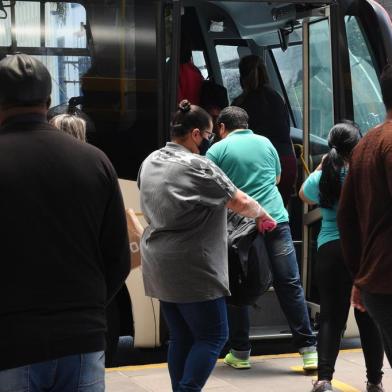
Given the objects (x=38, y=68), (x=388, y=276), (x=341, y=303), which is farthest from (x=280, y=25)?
(x=38, y=68)

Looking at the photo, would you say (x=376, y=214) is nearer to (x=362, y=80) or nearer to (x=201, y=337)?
(x=201, y=337)

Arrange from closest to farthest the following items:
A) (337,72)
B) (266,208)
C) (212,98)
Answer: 1. (266,208)
2. (337,72)
3. (212,98)

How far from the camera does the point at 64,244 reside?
2773 mm

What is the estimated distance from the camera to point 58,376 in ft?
9.18

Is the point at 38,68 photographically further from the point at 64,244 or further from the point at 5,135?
the point at 64,244

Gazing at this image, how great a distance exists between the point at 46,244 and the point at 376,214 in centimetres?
150

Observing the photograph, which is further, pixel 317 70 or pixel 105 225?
pixel 317 70

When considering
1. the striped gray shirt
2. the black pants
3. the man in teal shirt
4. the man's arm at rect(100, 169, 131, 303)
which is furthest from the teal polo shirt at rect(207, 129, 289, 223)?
the man's arm at rect(100, 169, 131, 303)

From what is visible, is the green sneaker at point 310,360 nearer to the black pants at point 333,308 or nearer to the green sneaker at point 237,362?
the green sneaker at point 237,362

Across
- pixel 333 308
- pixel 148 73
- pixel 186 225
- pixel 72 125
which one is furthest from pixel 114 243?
pixel 148 73

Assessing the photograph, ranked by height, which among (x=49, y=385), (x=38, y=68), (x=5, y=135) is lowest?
(x=49, y=385)

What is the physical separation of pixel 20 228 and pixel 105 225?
0.30 meters

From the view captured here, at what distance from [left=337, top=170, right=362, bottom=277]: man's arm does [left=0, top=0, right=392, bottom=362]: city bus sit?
2399 millimetres

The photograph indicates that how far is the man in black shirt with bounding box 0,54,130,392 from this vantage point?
2.71 meters
